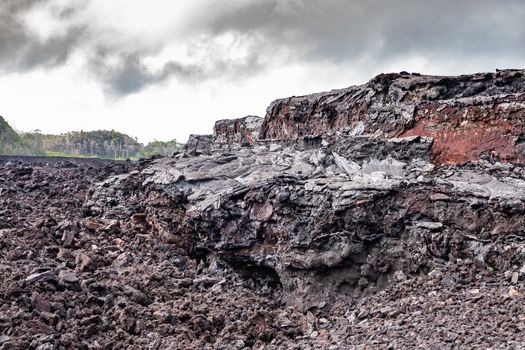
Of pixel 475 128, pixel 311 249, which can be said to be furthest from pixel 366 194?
pixel 475 128

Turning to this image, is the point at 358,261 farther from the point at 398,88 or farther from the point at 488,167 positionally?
the point at 398,88

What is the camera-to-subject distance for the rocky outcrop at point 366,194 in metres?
8.20

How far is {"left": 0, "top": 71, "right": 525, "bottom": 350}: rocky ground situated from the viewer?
679 centimetres

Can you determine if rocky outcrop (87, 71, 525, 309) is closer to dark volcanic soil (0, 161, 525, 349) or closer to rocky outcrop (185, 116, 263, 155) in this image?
dark volcanic soil (0, 161, 525, 349)

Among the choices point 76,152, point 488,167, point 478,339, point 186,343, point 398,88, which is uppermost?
point 76,152

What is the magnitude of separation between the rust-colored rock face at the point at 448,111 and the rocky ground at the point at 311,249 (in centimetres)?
4

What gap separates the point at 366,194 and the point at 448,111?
2784mm

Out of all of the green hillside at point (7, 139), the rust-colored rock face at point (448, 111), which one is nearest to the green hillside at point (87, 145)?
the green hillside at point (7, 139)

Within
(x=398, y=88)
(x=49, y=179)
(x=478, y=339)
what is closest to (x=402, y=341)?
(x=478, y=339)

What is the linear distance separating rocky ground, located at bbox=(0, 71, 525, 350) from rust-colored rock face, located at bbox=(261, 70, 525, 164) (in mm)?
36

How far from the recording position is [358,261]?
337 inches

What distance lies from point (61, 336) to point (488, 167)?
7122 millimetres

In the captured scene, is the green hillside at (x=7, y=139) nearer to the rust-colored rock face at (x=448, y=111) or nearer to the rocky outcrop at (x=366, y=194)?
the rocky outcrop at (x=366, y=194)

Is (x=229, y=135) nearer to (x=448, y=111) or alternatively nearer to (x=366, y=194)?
(x=448, y=111)
